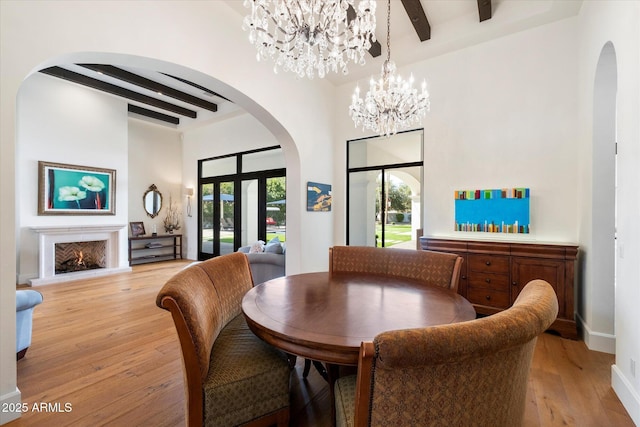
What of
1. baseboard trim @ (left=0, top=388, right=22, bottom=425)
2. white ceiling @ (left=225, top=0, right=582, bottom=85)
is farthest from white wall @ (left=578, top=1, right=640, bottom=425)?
baseboard trim @ (left=0, top=388, right=22, bottom=425)

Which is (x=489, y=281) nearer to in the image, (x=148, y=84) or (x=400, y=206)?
(x=400, y=206)

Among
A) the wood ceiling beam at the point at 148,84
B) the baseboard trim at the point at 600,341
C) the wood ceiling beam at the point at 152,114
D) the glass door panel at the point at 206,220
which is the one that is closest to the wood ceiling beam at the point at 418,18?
the baseboard trim at the point at 600,341

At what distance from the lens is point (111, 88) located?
216 inches

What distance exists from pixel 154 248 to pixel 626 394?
8.29m

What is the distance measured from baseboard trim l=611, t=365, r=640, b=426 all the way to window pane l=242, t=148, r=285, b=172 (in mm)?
5496

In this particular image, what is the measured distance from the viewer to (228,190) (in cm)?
712

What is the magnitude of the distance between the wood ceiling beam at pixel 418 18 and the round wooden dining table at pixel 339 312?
3211 millimetres

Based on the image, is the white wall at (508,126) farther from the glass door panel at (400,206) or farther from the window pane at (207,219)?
the window pane at (207,219)

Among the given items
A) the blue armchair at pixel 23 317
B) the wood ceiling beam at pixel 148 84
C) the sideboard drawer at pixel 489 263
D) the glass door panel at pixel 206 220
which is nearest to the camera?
the blue armchair at pixel 23 317

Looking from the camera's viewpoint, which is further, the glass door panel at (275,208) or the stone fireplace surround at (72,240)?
the glass door panel at (275,208)

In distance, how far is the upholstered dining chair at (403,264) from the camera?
7.17 feet

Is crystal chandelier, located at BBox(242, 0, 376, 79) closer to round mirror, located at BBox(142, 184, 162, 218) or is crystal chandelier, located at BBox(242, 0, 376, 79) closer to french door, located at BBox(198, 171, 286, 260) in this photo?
french door, located at BBox(198, 171, 286, 260)

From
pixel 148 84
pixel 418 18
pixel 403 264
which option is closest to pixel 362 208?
pixel 403 264

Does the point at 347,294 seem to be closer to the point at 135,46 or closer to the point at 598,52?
the point at 135,46
